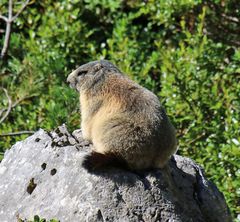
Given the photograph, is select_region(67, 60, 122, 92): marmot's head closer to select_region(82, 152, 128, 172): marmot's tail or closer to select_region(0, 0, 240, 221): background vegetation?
select_region(0, 0, 240, 221): background vegetation

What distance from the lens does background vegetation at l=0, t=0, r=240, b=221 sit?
7723 millimetres

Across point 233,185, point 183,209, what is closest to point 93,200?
point 183,209

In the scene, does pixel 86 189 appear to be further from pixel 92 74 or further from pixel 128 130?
pixel 92 74

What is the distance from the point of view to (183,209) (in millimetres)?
5266

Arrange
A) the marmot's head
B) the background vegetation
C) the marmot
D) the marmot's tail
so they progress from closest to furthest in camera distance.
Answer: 1. the marmot's tail
2. the marmot
3. the marmot's head
4. the background vegetation

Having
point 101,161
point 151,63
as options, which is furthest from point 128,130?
point 151,63

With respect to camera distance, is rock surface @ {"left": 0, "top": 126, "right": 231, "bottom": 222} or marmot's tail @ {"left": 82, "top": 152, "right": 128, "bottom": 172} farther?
marmot's tail @ {"left": 82, "top": 152, "right": 128, "bottom": 172}

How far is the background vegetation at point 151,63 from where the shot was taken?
7723 mm

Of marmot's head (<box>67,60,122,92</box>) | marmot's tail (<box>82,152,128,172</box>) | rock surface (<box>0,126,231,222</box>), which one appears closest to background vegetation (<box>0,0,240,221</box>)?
marmot's head (<box>67,60,122,92</box>)

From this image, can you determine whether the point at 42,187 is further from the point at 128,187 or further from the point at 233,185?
the point at 233,185

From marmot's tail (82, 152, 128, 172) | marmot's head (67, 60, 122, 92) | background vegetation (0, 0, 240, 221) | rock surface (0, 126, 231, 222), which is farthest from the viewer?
background vegetation (0, 0, 240, 221)

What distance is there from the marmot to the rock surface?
97 mm

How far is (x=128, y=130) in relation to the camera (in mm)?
5418

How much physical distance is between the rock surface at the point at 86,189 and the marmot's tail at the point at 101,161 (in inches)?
1.7
